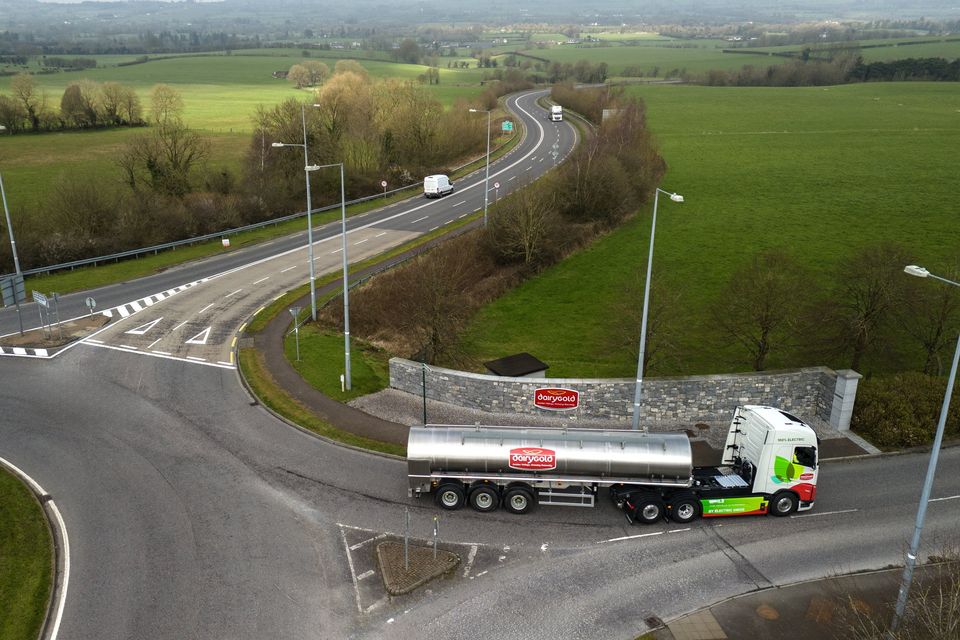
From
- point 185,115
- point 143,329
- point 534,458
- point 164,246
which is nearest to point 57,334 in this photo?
point 143,329

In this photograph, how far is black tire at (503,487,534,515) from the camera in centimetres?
2238

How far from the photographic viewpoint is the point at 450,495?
74.4 ft

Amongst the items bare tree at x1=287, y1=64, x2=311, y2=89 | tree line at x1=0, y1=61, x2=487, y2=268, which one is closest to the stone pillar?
tree line at x1=0, y1=61, x2=487, y2=268

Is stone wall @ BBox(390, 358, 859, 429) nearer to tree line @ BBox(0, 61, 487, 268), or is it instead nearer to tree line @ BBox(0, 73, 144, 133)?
tree line @ BBox(0, 61, 487, 268)

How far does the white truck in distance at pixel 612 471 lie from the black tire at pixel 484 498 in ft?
0.11

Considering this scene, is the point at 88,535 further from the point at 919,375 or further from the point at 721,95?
the point at 721,95

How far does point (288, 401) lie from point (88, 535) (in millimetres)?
10364

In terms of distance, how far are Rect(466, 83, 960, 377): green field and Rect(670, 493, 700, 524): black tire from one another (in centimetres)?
1466

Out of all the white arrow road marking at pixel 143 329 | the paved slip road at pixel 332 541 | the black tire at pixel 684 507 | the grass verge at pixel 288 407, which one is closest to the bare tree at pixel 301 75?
the white arrow road marking at pixel 143 329

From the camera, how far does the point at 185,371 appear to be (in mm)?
33219

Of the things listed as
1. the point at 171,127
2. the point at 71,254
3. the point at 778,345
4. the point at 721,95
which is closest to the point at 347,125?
the point at 171,127

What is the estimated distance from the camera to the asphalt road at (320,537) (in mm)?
18453

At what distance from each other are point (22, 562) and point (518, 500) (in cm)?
1475

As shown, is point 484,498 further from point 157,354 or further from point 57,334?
point 57,334
